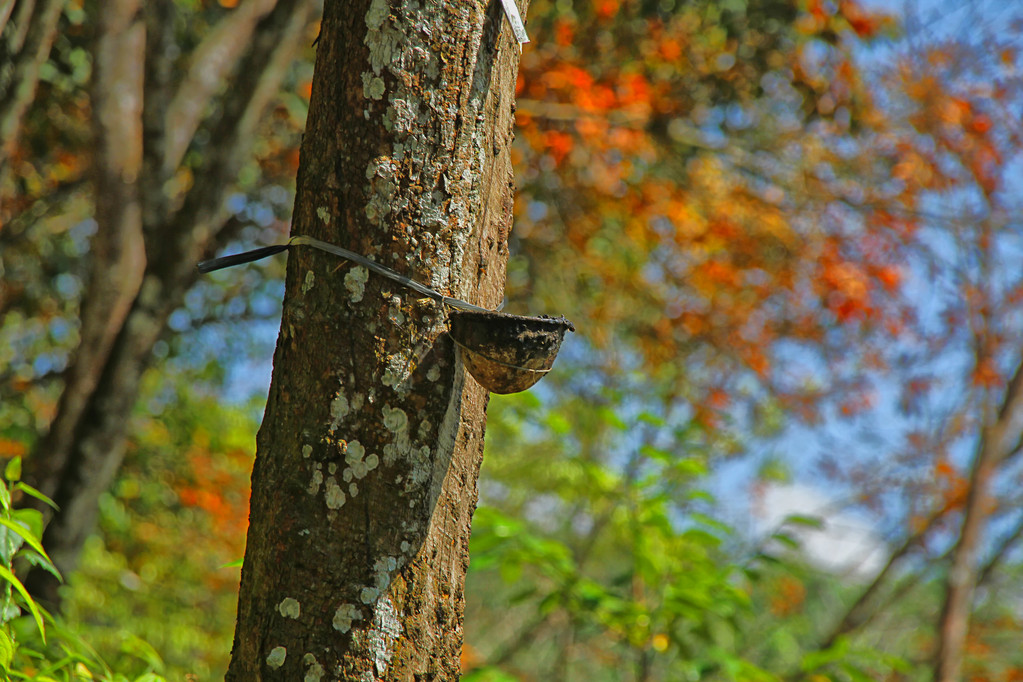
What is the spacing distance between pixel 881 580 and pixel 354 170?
22.2 ft

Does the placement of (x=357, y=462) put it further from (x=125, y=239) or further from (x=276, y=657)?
(x=125, y=239)

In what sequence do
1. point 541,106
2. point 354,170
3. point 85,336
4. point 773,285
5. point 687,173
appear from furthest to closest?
point 773,285 < point 687,173 < point 541,106 < point 85,336 < point 354,170

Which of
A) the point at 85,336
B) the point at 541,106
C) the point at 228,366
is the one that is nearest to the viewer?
the point at 85,336

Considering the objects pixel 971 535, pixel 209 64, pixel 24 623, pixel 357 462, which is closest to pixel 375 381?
pixel 357 462

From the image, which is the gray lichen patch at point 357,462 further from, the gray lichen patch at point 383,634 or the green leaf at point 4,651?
the green leaf at point 4,651

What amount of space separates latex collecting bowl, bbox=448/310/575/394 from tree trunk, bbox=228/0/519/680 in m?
0.04

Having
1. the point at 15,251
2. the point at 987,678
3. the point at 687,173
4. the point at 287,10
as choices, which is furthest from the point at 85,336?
the point at 987,678

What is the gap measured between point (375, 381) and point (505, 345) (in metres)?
0.20

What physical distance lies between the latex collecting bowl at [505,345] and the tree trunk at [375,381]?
0.04 meters

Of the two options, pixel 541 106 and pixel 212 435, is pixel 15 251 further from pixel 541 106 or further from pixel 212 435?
pixel 541 106

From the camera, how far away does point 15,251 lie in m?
5.03

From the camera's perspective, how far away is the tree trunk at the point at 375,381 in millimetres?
1246

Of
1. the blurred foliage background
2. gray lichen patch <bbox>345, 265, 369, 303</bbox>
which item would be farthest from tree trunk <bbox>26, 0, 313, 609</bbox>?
gray lichen patch <bbox>345, 265, 369, 303</bbox>

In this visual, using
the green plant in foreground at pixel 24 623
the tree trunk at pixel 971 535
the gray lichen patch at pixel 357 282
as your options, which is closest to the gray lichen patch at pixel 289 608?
the green plant in foreground at pixel 24 623
